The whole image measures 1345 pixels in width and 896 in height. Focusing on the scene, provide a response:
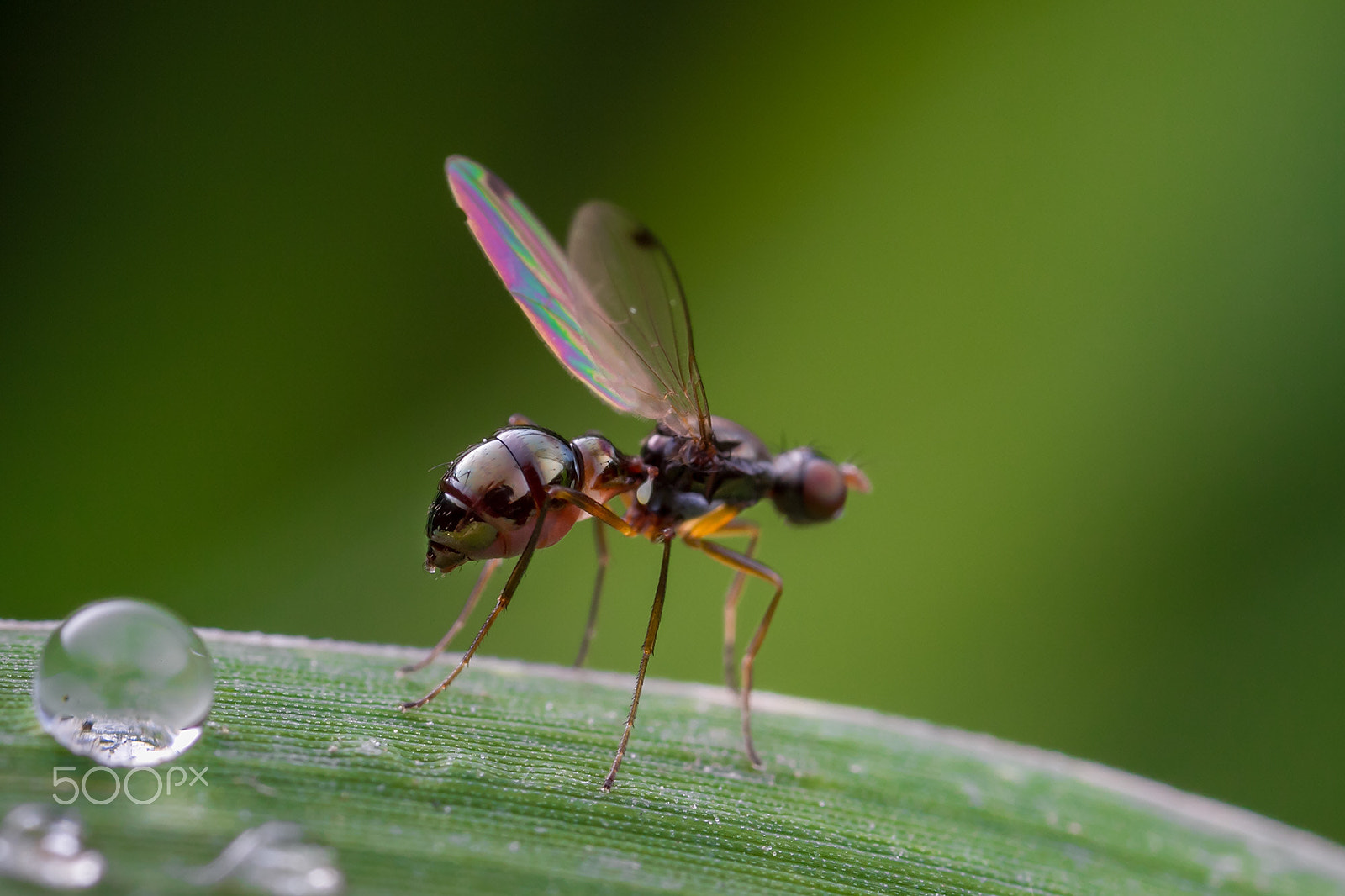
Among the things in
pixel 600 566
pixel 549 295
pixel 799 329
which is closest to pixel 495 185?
pixel 549 295

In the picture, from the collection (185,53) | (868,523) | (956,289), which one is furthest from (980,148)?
(185,53)

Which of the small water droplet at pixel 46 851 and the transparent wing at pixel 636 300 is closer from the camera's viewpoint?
the small water droplet at pixel 46 851

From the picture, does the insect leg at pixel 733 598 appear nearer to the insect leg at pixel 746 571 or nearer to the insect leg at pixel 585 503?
the insect leg at pixel 746 571

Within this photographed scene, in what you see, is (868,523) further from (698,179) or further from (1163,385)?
(698,179)

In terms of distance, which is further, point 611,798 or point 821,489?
point 821,489

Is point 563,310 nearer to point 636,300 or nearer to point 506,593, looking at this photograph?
point 636,300

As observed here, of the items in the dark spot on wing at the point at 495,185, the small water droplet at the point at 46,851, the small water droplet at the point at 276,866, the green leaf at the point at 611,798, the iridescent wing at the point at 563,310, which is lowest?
the green leaf at the point at 611,798

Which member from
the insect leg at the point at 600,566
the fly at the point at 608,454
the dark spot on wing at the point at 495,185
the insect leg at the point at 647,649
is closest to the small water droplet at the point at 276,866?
the insect leg at the point at 647,649
